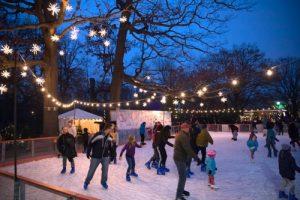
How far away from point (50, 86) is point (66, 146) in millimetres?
9351

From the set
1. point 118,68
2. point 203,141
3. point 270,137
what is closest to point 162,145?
point 203,141

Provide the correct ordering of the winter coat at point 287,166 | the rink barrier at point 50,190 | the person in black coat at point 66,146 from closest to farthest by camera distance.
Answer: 1. the rink barrier at point 50,190
2. the winter coat at point 287,166
3. the person in black coat at point 66,146

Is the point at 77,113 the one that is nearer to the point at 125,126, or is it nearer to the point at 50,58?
the point at 125,126

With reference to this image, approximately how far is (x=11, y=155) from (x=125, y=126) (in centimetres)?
1142

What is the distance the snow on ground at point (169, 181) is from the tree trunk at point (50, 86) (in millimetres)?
5593

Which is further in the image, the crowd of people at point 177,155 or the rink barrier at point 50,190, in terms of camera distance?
the crowd of people at point 177,155

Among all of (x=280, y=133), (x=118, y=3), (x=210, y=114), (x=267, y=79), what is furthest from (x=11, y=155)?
(x=267, y=79)

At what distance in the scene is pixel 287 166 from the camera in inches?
359

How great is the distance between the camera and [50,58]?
21.7 metres

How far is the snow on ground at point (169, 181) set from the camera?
9.84 m

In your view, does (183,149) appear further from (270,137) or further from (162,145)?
(270,137)

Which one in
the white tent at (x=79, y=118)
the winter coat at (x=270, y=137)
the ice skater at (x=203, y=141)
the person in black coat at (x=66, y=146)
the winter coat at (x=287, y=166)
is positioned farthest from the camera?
the white tent at (x=79, y=118)

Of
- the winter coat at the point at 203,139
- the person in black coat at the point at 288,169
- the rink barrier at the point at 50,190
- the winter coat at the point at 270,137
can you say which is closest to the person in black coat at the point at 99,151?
the rink barrier at the point at 50,190

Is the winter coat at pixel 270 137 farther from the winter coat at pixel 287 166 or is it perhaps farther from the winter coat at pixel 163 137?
the winter coat at pixel 287 166
